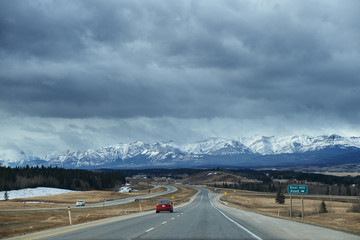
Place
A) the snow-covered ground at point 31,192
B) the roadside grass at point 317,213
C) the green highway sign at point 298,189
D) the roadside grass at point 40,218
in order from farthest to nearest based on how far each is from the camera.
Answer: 1. the snow-covered ground at point 31,192
2. the green highway sign at point 298,189
3. the roadside grass at point 317,213
4. the roadside grass at point 40,218

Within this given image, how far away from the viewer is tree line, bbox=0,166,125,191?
146200mm

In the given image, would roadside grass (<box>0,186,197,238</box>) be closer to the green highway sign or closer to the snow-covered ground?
the green highway sign

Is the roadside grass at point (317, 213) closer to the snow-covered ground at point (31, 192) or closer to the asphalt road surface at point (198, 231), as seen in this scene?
the asphalt road surface at point (198, 231)

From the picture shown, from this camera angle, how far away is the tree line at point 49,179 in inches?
5756

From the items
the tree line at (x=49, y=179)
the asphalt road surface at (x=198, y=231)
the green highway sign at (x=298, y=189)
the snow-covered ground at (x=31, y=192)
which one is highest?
the green highway sign at (x=298, y=189)

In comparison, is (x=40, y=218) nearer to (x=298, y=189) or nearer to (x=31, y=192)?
(x=298, y=189)

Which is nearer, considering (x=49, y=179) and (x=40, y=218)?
(x=40, y=218)

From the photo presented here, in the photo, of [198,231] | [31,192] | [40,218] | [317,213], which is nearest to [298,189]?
[198,231]

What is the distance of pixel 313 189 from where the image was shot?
642 ft

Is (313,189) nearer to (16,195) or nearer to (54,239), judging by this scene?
(16,195)

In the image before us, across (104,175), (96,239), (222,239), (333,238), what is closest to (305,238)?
(333,238)

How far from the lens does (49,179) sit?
16212cm

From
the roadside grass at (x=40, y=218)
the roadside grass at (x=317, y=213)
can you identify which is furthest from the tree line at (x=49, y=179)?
the roadside grass at (x=40, y=218)

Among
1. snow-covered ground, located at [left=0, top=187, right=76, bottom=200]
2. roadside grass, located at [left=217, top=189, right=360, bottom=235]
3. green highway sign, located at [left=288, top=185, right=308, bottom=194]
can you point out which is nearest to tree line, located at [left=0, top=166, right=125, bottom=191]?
snow-covered ground, located at [left=0, top=187, right=76, bottom=200]
